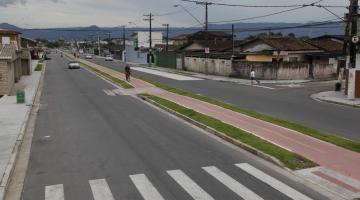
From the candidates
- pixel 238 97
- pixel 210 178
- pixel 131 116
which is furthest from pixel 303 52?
pixel 210 178

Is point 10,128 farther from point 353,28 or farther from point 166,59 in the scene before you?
point 166,59

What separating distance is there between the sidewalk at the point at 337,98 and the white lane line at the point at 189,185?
1892cm

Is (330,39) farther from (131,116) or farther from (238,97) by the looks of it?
(131,116)

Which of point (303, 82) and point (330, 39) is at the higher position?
point (330, 39)

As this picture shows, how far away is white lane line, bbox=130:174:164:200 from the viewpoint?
9812 millimetres

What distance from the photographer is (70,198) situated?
32.2 ft

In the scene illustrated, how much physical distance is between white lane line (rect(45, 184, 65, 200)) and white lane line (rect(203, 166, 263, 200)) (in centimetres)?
376

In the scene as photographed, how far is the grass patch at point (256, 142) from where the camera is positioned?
1241cm

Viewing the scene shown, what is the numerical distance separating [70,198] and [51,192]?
2.40ft

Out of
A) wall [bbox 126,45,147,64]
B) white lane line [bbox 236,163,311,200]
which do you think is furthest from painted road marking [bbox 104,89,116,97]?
wall [bbox 126,45,147,64]

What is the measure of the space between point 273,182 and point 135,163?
13.2 ft

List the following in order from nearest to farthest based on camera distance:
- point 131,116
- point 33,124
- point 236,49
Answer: point 33,124 < point 131,116 < point 236,49

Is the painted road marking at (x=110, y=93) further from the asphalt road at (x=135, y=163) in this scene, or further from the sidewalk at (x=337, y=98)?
the sidewalk at (x=337, y=98)

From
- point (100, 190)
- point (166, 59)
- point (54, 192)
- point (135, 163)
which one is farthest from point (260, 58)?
point (54, 192)
